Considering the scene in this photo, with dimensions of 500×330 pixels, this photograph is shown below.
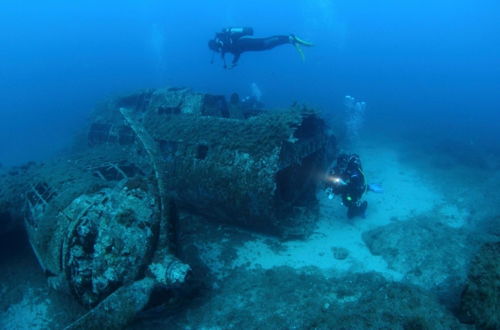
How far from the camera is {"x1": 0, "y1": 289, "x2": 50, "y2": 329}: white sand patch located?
5629mm

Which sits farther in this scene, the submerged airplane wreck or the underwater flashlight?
the underwater flashlight

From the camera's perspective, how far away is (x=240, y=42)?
39.8 feet

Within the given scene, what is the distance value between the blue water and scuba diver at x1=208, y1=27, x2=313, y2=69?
560 centimetres

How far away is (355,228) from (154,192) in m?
5.33

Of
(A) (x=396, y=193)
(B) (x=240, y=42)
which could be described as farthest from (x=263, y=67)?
(A) (x=396, y=193)

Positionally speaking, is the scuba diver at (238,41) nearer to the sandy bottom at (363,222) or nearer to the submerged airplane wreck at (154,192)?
the submerged airplane wreck at (154,192)

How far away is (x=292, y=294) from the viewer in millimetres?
5570

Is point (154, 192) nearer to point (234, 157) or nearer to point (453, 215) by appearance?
point (234, 157)

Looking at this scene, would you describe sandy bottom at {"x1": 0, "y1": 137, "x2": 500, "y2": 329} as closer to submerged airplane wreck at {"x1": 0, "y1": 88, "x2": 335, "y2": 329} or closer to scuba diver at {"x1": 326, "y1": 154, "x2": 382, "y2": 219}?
submerged airplane wreck at {"x1": 0, "y1": 88, "x2": 335, "y2": 329}

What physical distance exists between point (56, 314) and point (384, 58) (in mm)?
99109

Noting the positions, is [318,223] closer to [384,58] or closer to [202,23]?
[384,58]

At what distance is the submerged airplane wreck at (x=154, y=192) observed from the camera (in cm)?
480

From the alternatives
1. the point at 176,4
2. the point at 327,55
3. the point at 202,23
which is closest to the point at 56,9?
the point at 176,4

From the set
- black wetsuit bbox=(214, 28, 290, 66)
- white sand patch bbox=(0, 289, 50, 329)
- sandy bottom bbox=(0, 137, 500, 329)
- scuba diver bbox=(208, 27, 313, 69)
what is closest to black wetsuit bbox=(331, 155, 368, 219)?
sandy bottom bbox=(0, 137, 500, 329)
